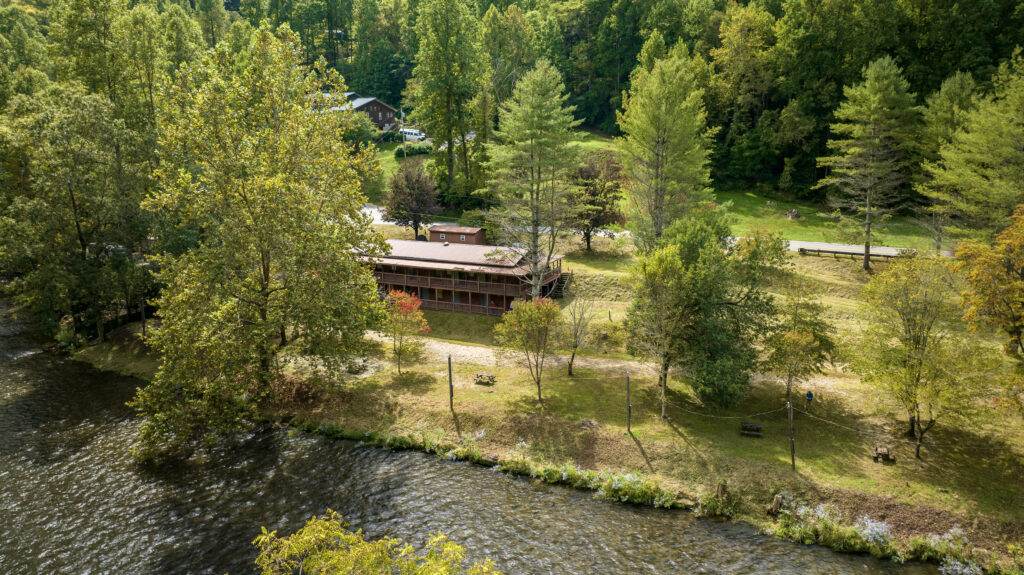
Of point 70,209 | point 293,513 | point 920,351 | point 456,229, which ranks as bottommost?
point 293,513

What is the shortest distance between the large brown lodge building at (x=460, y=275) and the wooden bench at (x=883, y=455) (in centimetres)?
2529

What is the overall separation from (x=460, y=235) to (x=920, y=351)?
3733 centimetres

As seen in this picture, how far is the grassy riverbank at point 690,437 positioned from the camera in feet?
78.7

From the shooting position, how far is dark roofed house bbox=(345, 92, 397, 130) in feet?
315

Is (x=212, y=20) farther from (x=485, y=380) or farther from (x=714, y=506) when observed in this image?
(x=714, y=506)

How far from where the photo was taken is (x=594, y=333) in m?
41.2

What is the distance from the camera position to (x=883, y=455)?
26.6 meters

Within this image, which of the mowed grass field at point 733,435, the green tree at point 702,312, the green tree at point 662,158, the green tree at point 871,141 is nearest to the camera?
the mowed grass field at point 733,435

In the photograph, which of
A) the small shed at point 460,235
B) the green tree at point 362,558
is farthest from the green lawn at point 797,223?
the green tree at point 362,558

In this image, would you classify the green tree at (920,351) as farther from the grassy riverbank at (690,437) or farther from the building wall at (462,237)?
the building wall at (462,237)

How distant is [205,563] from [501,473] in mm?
12804

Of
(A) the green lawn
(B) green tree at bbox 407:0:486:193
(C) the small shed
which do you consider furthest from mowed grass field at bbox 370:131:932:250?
(B) green tree at bbox 407:0:486:193

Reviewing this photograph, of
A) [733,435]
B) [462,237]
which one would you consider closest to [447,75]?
[462,237]

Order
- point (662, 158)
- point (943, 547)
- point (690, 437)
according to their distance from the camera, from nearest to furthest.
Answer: point (943, 547), point (690, 437), point (662, 158)
